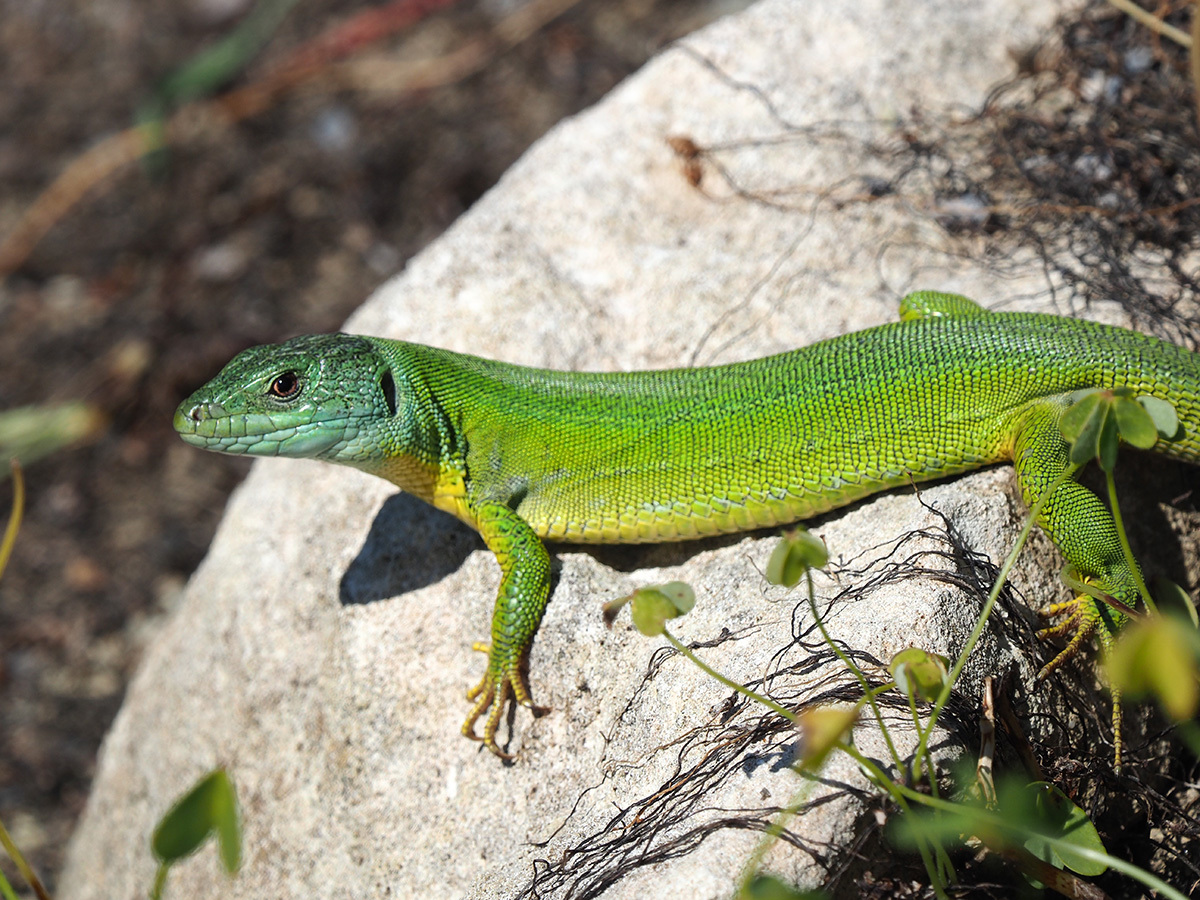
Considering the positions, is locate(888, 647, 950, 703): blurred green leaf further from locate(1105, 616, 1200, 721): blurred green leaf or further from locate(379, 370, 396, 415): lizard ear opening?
locate(379, 370, 396, 415): lizard ear opening

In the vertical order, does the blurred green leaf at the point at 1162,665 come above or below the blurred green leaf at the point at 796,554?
above

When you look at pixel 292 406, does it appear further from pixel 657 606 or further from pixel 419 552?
pixel 657 606

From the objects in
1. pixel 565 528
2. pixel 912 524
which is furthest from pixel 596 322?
pixel 912 524

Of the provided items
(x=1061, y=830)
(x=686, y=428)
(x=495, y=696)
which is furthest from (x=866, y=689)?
(x=495, y=696)

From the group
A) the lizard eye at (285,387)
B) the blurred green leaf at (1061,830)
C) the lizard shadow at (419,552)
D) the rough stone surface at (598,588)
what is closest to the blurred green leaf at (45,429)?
the rough stone surface at (598,588)

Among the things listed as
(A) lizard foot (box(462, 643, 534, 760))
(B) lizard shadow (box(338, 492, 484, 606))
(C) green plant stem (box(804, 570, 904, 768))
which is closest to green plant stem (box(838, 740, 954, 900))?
(C) green plant stem (box(804, 570, 904, 768))

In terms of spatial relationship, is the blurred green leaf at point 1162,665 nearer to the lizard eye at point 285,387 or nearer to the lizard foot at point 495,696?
the lizard foot at point 495,696
